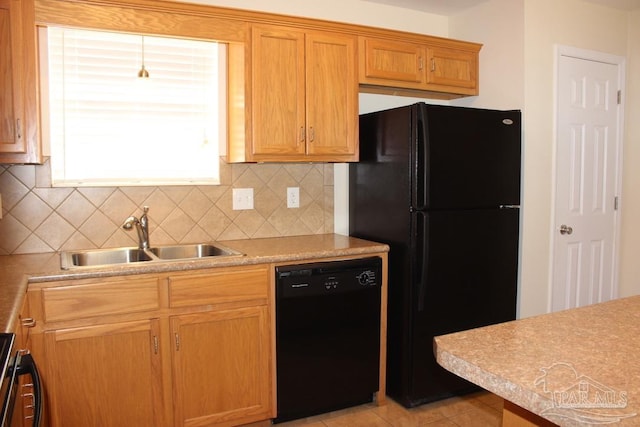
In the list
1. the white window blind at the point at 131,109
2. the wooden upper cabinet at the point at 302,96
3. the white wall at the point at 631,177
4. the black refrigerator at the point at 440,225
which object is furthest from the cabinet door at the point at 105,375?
the white wall at the point at 631,177

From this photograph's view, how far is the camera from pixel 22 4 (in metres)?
2.19

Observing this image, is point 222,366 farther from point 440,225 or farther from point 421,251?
point 440,225

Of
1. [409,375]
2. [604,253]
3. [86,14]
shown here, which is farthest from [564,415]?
[604,253]

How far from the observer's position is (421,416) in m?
2.66

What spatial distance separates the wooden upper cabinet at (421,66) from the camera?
291 centimetres

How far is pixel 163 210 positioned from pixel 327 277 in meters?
1.00

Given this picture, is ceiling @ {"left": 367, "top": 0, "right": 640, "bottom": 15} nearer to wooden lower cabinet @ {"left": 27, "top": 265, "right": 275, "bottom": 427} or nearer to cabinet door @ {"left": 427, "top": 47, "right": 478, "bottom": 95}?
cabinet door @ {"left": 427, "top": 47, "right": 478, "bottom": 95}

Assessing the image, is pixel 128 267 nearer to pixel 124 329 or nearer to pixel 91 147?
pixel 124 329

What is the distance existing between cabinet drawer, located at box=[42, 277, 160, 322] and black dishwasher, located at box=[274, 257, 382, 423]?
0.60m

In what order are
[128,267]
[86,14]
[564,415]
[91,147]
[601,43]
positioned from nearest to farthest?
[564,415], [128,267], [86,14], [91,147], [601,43]

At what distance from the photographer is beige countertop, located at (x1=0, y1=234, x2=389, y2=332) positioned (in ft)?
5.78

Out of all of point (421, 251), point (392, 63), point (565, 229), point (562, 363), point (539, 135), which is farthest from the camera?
point (565, 229)

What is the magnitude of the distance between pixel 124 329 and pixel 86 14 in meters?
1.45

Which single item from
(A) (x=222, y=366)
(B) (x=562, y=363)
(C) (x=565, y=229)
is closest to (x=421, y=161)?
(C) (x=565, y=229)
